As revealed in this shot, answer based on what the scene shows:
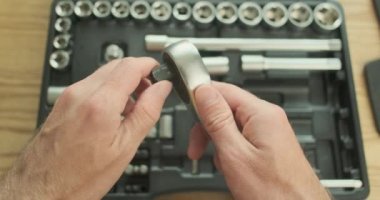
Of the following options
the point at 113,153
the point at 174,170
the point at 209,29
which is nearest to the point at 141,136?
the point at 113,153

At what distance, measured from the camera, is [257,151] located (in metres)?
0.39

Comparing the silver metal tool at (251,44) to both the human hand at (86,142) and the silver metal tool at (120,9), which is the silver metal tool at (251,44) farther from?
the human hand at (86,142)

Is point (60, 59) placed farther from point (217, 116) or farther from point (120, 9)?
point (217, 116)

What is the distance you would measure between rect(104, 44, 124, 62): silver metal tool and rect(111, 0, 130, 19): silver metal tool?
4 cm

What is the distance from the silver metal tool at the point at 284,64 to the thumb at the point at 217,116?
16cm

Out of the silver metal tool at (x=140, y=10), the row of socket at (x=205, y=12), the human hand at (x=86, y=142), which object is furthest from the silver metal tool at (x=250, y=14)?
the human hand at (x=86, y=142)

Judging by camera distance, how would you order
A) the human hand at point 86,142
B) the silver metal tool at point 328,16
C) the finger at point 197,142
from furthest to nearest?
1. the silver metal tool at point 328,16
2. the finger at point 197,142
3. the human hand at point 86,142

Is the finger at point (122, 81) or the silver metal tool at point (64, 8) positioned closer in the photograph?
the finger at point (122, 81)

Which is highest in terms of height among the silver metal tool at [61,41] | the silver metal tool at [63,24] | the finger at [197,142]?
the silver metal tool at [63,24]

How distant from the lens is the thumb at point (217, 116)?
1.28 ft

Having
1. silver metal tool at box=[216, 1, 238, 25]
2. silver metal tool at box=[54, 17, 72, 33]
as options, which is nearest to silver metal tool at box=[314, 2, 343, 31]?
silver metal tool at box=[216, 1, 238, 25]

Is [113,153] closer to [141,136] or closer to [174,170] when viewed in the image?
[141,136]

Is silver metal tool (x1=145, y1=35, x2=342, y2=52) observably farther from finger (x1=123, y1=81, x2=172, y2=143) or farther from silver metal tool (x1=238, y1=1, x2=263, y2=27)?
finger (x1=123, y1=81, x2=172, y2=143)

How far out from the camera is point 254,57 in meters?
0.55
